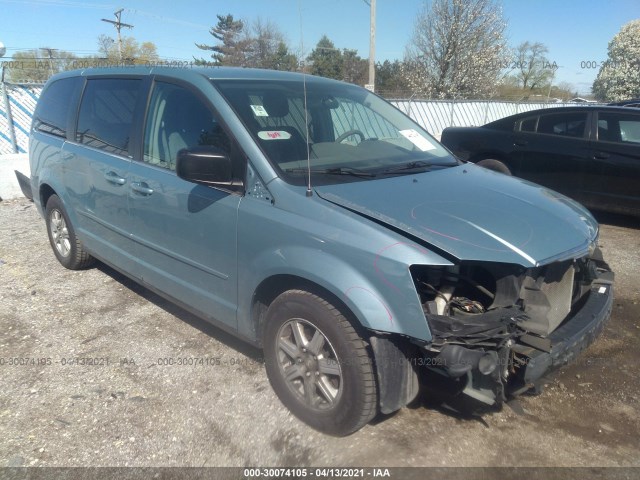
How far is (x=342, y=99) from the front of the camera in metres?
3.62

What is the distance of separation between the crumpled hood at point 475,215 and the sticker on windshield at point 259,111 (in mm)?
700

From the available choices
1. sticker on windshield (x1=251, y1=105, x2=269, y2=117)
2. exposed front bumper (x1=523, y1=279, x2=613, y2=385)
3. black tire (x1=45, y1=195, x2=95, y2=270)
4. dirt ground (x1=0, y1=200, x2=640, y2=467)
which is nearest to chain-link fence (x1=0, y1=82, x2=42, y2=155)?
black tire (x1=45, y1=195, x2=95, y2=270)

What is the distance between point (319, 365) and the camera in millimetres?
2572

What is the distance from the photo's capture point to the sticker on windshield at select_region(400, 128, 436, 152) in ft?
11.8

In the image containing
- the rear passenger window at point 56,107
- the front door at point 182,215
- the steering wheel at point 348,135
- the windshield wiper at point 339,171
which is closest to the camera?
the windshield wiper at point 339,171

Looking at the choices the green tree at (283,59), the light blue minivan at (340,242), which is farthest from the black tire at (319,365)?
the green tree at (283,59)

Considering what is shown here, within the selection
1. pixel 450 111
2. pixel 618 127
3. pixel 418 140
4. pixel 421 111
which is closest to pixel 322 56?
pixel 418 140

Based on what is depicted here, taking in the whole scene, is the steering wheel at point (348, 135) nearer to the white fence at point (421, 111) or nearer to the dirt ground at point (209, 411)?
the dirt ground at point (209, 411)

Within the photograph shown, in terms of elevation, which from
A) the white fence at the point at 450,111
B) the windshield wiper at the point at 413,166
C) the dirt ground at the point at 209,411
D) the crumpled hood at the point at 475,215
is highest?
the white fence at the point at 450,111

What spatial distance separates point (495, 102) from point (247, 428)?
18087mm

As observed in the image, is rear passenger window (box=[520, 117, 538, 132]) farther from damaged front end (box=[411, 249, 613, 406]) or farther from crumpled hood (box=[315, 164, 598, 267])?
damaged front end (box=[411, 249, 613, 406])

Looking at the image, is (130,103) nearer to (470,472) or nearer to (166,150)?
(166,150)

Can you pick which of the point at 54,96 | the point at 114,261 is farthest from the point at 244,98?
the point at 54,96

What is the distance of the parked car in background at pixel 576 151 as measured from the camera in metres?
6.21
